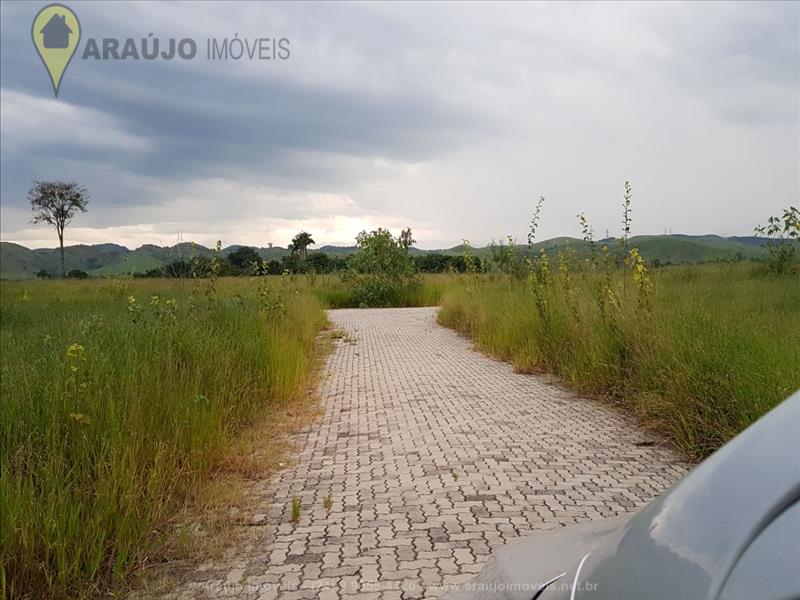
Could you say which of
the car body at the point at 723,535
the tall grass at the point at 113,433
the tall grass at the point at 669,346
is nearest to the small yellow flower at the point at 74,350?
the tall grass at the point at 113,433

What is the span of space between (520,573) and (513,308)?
9.84 metres

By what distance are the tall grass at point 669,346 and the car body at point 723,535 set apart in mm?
3866

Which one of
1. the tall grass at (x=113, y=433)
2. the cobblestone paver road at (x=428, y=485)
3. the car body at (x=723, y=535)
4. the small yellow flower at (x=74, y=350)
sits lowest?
the cobblestone paver road at (x=428, y=485)

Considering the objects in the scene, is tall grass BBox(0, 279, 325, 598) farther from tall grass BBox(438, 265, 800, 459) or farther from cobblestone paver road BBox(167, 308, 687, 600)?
tall grass BBox(438, 265, 800, 459)

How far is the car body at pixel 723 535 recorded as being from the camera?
732 mm

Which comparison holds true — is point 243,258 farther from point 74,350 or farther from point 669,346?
point 669,346

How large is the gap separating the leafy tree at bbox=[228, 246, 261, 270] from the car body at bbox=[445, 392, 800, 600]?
11.2 m

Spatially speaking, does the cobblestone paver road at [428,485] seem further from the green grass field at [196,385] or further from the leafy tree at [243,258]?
the leafy tree at [243,258]

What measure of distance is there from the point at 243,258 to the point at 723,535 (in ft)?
40.6

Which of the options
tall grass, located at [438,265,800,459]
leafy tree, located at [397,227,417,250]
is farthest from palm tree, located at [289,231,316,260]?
tall grass, located at [438,265,800,459]

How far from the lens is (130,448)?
362 cm

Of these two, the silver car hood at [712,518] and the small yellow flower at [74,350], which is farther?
the small yellow flower at [74,350]

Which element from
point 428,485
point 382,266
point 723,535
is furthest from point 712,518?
point 382,266

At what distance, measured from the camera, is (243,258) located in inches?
495
